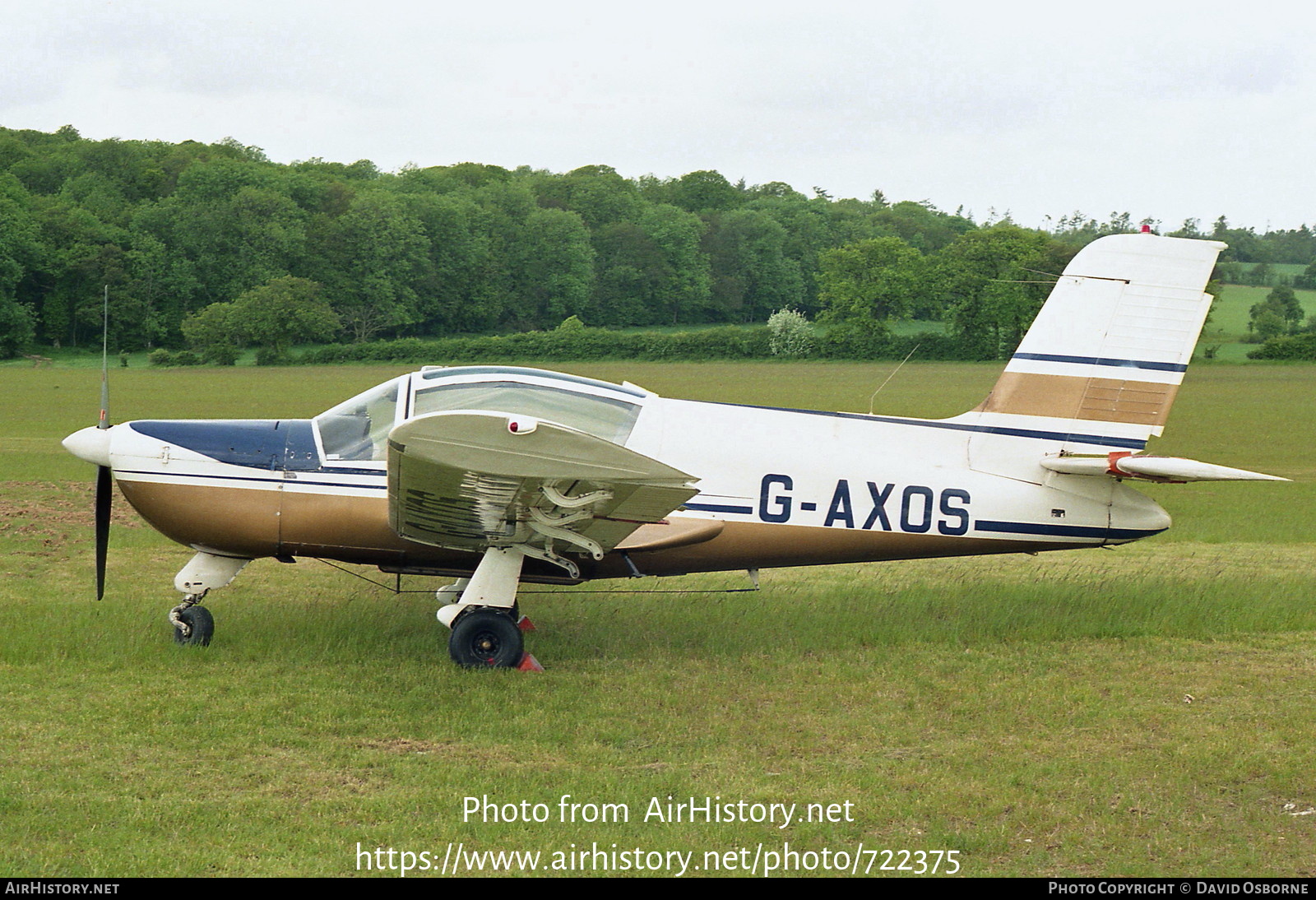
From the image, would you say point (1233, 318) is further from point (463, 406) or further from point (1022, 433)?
point (463, 406)

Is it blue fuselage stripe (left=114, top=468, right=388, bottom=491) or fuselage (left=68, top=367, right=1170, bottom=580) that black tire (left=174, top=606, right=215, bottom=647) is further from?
blue fuselage stripe (left=114, top=468, right=388, bottom=491)

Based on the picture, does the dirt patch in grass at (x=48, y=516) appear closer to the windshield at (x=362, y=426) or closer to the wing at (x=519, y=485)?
the windshield at (x=362, y=426)

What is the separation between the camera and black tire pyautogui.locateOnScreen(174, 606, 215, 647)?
301 inches

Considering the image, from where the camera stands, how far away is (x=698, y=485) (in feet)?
25.0

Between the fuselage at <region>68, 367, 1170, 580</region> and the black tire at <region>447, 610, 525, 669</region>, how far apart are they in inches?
25.4

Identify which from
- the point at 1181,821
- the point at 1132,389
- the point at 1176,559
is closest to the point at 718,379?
the point at 1176,559

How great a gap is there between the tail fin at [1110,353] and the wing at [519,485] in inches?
107

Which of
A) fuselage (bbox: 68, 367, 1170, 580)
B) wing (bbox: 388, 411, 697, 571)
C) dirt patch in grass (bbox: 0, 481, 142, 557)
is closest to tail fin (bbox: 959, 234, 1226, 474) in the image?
fuselage (bbox: 68, 367, 1170, 580)

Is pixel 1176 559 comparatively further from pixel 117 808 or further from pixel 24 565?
pixel 24 565

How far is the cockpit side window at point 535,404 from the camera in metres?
7.61

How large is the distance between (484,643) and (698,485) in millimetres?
1741

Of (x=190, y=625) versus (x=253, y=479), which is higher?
(x=253, y=479)

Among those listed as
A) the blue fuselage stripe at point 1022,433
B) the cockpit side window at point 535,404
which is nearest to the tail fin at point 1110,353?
the blue fuselage stripe at point 1022,433

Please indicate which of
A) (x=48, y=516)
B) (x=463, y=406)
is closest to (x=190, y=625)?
(x=463, y=406)
